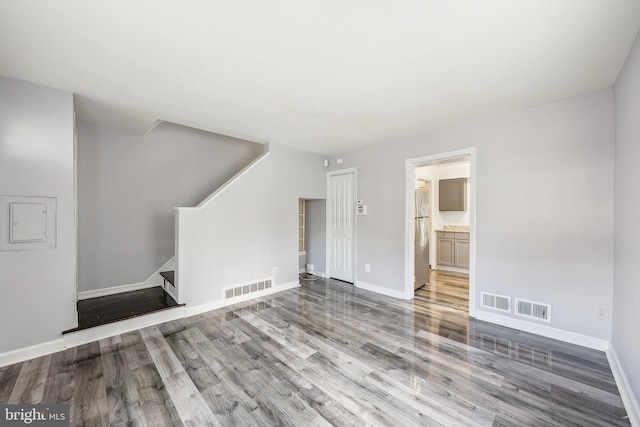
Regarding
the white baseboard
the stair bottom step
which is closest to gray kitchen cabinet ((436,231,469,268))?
the white baseboard

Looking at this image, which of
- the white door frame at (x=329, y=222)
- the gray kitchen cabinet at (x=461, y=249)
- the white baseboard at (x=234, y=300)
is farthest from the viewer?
the gray kitchen cabinet at (x=461, y=249)

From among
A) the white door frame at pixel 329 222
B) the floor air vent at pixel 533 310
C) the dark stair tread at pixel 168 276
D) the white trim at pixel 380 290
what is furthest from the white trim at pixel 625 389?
the dark stair tread at pixel 168 276

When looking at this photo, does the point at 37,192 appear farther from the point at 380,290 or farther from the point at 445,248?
the point at 445,248

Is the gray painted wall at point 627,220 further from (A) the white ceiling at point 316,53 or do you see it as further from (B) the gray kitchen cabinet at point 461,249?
(B) the gray kitchen cabinet at point 461,249

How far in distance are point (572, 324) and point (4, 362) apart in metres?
5.48

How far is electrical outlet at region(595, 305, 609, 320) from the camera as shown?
8.20 feet

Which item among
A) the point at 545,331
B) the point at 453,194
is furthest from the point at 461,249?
the point at 545,331

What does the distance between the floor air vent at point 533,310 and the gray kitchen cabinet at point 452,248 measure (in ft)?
9.15

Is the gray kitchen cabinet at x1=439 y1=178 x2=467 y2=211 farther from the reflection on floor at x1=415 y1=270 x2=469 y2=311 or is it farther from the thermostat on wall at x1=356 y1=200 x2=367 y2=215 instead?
the thermostat on wall at x1=356 y1=200 x2=367 y2=215

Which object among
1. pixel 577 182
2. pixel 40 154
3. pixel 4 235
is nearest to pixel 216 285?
pixel 4 235

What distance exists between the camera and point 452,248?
19.4 feet

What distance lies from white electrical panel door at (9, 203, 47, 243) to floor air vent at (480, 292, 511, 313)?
16.0ft

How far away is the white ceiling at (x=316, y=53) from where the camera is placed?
1524 mm

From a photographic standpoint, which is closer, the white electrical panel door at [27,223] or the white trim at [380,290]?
the white electrical panel door at [27,223]
